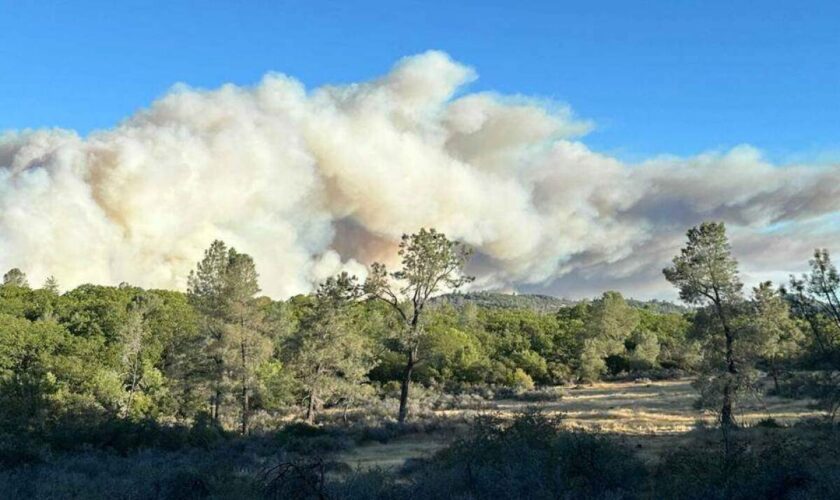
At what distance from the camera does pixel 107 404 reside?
41062mm

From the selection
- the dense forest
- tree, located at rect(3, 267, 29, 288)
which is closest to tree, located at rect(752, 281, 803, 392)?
the dense forest

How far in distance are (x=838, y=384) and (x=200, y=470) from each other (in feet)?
88.6

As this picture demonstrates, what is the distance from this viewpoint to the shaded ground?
910 inches

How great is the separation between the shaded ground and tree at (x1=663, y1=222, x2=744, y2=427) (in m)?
3.66

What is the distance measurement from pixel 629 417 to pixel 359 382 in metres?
22.1

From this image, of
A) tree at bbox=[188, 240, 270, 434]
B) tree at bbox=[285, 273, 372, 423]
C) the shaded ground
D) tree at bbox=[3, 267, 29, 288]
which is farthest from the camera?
tree at bbox=[3, 267, 29, 288]

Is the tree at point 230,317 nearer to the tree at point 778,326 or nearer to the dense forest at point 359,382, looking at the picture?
the dense forest at point 359,382

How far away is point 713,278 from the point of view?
2828 centimetres

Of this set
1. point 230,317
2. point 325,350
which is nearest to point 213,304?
point 230,317

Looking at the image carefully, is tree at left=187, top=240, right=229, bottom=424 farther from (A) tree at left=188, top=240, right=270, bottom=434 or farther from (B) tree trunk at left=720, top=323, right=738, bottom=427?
(B) tree trunk at left=720, top=323, right=738, bottom=427

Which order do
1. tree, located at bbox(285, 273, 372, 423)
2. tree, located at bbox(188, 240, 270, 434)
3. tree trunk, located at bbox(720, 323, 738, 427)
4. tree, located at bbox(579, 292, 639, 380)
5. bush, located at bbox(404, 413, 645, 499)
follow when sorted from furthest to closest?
tree, located at bbox(579, 292, 639, 380), tree, located at bbox(285, 273, 372, 423), tree, located at bbox(188, 240, 270, 434), tree trunk, located at bbox(720, 323, 738, 427), bush, located at bbox(404, 413, 645, 499)

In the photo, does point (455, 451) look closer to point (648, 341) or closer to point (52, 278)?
point (648, 341)

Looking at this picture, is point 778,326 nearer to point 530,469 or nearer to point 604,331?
point 604,331

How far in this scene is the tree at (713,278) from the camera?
92.1 feet
